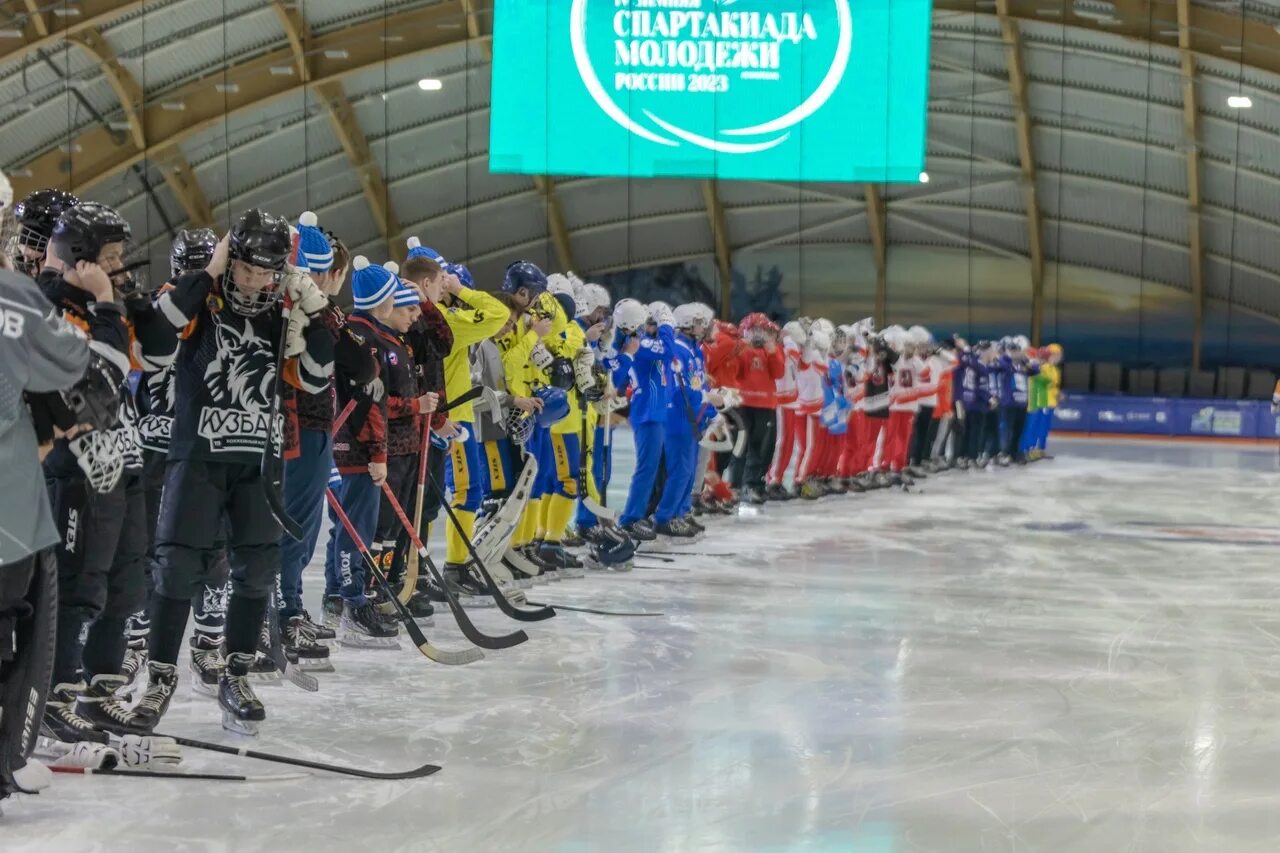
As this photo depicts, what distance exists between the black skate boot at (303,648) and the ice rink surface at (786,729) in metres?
0.09

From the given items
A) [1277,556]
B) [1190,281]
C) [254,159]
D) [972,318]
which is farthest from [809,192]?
[1277,556]

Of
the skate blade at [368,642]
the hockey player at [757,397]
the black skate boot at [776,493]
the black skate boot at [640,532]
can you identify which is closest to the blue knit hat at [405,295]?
the skate blade at [368,642]

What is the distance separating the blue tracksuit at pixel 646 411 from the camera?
9.67 meters

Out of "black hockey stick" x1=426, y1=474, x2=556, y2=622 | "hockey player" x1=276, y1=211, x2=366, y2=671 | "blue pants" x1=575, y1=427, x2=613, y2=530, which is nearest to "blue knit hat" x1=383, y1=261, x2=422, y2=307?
"hockey player" x1=276, y1=211, x2=366, y2=671

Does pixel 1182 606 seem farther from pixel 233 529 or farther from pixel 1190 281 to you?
pixel 1190 281

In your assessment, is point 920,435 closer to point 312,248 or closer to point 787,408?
point 787,408

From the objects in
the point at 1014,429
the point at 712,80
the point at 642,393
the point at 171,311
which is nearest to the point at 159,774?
the point at 171,311

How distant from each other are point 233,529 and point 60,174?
1761 centimetres

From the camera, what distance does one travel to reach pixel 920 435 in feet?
56.0

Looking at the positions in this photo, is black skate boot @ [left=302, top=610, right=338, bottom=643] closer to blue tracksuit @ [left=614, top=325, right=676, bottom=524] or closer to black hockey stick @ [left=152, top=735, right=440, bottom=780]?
black hockey stick @ [left=152, top=735, right=440, bottom=780]

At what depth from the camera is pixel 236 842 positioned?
3.40m

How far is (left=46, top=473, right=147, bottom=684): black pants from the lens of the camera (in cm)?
396

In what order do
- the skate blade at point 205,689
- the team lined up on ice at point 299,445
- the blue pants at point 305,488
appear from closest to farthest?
the team lined up on ice at point 299,445 → the skate blade at point 205,689 → the blue pants at point 305,488

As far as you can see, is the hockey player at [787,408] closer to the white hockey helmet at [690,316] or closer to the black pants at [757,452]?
the black pants at [757,452]
